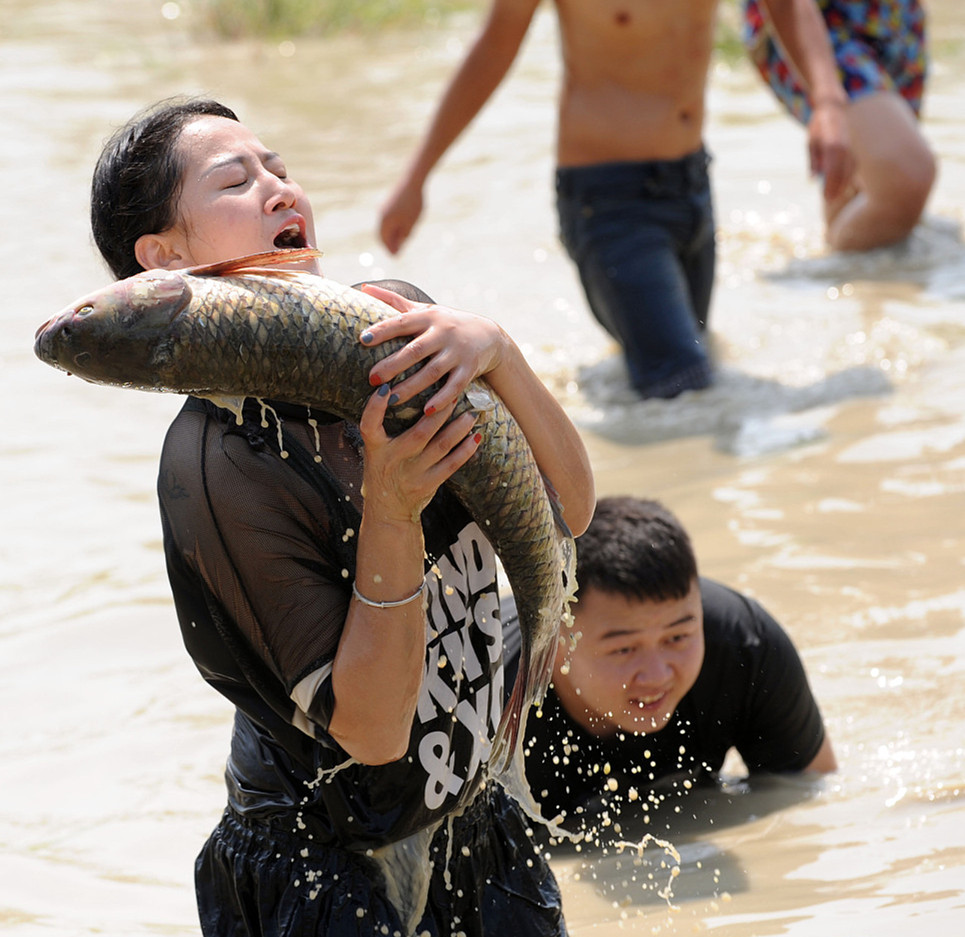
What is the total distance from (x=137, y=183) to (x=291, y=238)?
0.23 m

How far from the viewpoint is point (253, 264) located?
1881 mm

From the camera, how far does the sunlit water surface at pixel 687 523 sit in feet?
10.9

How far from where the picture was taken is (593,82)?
19.1 feet

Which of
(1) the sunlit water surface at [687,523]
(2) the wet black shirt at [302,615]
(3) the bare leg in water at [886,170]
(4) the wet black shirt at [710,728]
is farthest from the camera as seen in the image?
(3) the bare leg in water at [886,170]

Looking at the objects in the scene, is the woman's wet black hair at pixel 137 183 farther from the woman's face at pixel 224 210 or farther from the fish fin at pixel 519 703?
the fish fin at pixel 519 703

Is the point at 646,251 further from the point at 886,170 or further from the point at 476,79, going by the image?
the point at 886,170

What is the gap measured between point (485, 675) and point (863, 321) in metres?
4.88

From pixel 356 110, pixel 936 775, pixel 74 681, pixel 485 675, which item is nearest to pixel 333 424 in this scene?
pixel 485 675

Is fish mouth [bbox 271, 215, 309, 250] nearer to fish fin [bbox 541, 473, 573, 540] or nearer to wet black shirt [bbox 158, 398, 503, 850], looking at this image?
wet black shirt [bbox 158, 398, 503, 850]

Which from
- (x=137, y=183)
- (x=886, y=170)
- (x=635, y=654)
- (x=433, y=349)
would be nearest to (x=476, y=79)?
(x=886, y=170)

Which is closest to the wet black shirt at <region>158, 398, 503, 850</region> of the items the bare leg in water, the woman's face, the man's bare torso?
the woman's face

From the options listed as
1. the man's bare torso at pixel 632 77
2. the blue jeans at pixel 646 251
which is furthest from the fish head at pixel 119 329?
the man's bare torso at pixel 632 77

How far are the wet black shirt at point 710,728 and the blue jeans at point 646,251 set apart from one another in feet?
7.20

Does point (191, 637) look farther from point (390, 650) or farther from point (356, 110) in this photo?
point (356, 110)
